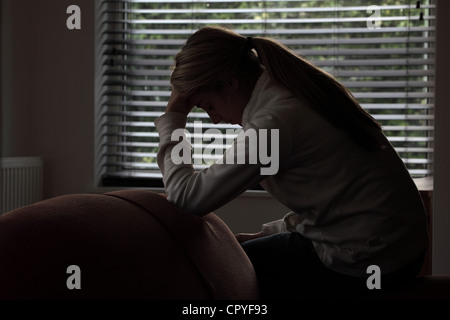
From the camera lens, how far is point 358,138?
3.34 ft

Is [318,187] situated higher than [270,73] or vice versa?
[270,73]

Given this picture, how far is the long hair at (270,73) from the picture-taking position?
3.39ft

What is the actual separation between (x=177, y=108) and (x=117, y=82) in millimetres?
2362

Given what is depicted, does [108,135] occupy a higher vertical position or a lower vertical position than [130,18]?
lower

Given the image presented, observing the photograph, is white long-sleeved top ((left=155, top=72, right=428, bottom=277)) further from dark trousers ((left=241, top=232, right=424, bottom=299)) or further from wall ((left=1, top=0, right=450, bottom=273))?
wall ((left=1, top=0, right=450, bottom=273))

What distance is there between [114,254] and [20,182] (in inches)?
107

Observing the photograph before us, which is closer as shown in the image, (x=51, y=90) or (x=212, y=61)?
(x=212, y=61)

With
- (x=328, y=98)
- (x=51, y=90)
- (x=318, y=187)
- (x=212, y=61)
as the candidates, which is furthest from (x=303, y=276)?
(x=51, y=90)

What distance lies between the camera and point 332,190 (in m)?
1.01

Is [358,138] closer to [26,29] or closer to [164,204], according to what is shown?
[164,204]

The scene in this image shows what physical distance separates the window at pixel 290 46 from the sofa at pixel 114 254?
2491 mm

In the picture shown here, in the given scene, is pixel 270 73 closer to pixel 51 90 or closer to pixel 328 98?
pixel 328 98
